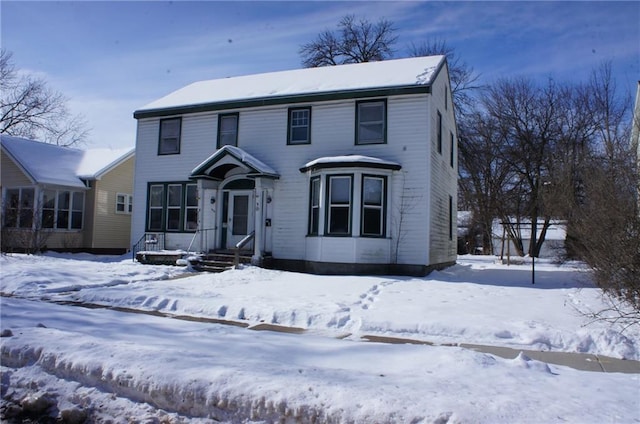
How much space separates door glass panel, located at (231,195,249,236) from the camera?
57.6 feet

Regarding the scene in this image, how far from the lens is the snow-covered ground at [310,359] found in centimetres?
419

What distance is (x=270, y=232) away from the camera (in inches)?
664

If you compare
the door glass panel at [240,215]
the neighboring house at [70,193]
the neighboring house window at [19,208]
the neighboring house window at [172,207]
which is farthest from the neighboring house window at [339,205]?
the neighboring house at [70,193]

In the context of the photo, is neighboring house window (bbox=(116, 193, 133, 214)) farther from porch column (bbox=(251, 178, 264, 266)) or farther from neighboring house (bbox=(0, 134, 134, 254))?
porch column (bbox=(251, 178, 264, 266))

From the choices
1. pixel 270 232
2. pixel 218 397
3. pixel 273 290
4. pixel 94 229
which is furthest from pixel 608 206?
pixel 94 229

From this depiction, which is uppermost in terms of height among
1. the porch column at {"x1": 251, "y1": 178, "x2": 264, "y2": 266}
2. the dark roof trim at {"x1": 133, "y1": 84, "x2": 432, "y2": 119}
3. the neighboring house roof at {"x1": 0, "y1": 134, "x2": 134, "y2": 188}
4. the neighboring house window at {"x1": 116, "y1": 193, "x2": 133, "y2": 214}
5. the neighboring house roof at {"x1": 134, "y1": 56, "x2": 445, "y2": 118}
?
the neighboring house roof at {"x1": 134, "y1": 56, "x2": 445, "y2": 118}

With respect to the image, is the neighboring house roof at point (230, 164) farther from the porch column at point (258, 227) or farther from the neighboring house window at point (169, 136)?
the neighboring house window at point (169, 136)

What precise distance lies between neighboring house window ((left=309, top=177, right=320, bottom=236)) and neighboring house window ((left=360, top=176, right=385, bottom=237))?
1.54 m

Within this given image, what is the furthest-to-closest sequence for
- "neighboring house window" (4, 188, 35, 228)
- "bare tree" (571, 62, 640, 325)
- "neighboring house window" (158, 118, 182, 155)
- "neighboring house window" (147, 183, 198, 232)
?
"neighboring house window" (4, 188, 35, 228) < "neighboring house window" (158, 118, 182, 155) < "neighboring house window" (147, 183, 198, 232) < "bare tree" (571, 62, 640, 325)

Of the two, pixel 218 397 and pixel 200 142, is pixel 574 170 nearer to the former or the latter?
pixel 200 142

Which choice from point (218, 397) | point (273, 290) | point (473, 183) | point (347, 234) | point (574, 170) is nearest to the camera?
point (218, 397)

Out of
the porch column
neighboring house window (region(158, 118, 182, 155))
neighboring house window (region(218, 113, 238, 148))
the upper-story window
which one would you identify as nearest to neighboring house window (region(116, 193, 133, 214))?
neighboring house window (region(158, 118, 182, 155))

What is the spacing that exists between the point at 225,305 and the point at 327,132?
8483 mm

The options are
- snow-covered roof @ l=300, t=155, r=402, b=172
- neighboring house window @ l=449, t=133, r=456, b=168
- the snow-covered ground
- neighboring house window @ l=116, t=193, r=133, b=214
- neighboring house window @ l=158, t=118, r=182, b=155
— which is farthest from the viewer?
neighboring house window @ l=116, t=193, r=133, b=214
